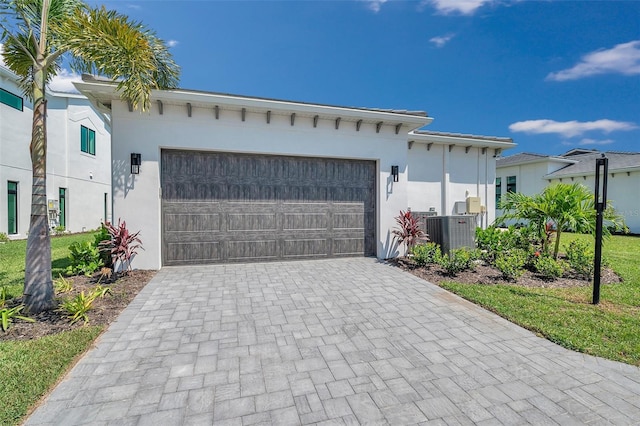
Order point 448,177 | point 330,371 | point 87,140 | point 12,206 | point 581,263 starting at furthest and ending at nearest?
point 87,140
point 12,206
point 448,177
point 581,263
point 330,371

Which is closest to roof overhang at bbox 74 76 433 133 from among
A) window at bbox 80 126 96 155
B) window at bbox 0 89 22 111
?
window at bbox 0 89 22 111

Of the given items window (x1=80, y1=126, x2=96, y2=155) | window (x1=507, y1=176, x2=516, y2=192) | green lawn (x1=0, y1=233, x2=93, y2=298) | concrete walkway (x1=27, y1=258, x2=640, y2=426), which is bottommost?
concrete walkway (x1=27, y1=258, x2=640, y2=426)

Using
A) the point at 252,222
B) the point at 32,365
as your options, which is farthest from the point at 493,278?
the point at 32,365

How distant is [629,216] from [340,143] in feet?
60.6

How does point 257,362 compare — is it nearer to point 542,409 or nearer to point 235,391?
point 235,391

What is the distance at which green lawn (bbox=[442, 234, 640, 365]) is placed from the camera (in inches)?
125

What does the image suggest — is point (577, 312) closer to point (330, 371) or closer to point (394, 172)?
point (330, 371)

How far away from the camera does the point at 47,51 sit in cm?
421

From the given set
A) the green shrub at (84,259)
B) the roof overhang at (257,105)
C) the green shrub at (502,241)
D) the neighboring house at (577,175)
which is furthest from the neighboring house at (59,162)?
the neighboring house at (577,175)

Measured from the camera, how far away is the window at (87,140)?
49.6ft

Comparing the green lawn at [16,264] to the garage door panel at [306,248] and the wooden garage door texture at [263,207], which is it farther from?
the garage door panel at [306,248]

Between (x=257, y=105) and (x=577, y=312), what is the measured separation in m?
6.99

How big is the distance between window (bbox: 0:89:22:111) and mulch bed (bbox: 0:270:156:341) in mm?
10856

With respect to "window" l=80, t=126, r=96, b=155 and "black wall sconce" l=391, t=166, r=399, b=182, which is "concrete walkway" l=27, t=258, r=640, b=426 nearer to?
"black wall sconce" l=391, t=166, r=399, b=182
